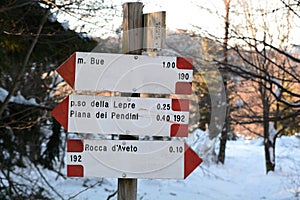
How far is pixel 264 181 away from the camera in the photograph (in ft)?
47.2

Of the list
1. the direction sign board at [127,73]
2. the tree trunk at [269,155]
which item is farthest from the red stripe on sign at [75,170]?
the tree trunk at [269,155]

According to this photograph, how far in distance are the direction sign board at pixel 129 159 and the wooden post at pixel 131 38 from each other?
16cm

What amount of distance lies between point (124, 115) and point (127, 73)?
0.76 feet

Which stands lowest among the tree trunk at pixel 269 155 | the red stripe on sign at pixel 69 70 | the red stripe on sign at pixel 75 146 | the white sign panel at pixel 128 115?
the tree trunk at pixel 269 155

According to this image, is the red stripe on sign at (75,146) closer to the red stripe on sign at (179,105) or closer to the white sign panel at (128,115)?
the white sign panel at (128,115)

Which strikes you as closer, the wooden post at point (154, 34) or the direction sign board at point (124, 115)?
the direction sign board at point (124, 115)

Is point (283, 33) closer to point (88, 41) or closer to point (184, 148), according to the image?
point (88, 41)

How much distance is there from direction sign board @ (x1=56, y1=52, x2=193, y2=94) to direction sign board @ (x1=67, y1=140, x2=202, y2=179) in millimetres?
297

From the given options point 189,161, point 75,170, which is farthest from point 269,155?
point 75,170

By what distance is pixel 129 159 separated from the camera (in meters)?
2.44

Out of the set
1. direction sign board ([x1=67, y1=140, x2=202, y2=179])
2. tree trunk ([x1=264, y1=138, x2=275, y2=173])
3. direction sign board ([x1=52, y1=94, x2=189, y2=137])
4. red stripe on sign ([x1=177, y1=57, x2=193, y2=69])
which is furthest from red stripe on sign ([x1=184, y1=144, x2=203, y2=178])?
tree trunk ([x1=264, y1=138, x2=275, y2=173])

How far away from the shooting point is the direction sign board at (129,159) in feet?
7.93

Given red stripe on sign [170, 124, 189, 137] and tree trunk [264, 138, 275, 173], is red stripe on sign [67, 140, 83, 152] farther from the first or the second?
tree trunk [264, 138, 275, 173]

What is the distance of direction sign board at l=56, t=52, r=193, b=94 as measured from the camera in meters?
2.45
